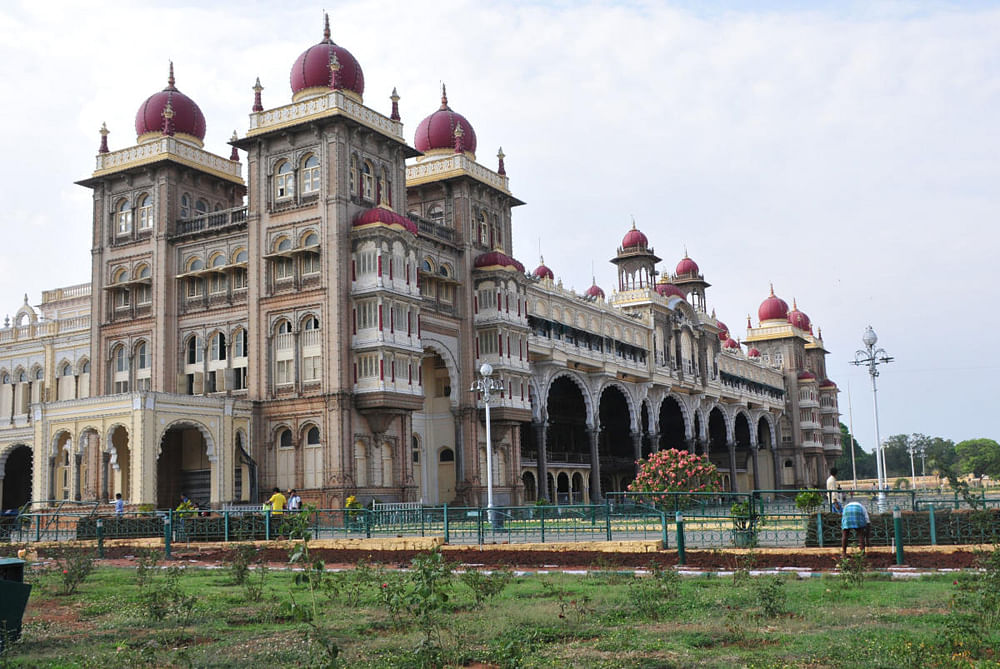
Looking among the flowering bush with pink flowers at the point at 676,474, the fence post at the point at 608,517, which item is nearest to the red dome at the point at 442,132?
the flowering bush with pink flowers at the point at 676,474

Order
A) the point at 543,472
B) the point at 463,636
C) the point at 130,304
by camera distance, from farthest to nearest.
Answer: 1. the point at 543,472
2. the point at 130,304
3. the point at 463,636

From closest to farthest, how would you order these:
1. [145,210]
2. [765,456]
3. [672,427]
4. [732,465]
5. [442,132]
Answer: [145,210] < [442,132] < [732,465] < [672,427] < [765,456]

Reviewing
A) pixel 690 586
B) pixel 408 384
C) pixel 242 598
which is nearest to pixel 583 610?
pixel 690 586

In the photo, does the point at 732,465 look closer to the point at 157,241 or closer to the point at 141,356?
the point at 141,356

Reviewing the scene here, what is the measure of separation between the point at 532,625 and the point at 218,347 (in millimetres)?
36633

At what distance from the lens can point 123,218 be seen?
49.5 m

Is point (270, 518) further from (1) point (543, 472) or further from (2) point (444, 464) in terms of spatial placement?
(1) point (543, 472)

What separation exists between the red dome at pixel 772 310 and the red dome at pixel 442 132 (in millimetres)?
56307

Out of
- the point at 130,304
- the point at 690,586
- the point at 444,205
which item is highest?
the point at 444,205

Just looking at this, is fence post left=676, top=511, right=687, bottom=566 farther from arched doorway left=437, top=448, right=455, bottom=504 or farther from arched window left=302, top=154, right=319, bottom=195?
arched doorway left=437, top=448, right=455, bottom=504

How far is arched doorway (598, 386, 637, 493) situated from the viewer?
74.9 meters

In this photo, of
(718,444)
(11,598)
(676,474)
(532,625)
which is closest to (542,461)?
(676,474)

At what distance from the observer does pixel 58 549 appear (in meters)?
26.4

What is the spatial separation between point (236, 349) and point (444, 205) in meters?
13.5
